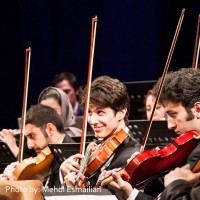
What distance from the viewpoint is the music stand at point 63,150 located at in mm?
3227

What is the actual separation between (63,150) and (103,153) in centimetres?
46

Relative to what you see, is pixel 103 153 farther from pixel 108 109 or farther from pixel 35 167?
pixel 35 167

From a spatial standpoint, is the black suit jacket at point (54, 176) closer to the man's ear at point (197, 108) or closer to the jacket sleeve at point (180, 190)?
the man's ear at point (197, 108)

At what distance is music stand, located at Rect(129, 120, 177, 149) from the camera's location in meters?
3.62

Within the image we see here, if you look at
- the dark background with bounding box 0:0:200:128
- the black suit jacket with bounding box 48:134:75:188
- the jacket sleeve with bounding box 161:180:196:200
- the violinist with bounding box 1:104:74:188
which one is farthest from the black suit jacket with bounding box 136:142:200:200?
the dark background with bounding box 0:0:200:128

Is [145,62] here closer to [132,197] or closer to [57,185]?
[57,185]

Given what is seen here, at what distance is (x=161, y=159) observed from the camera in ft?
8.29

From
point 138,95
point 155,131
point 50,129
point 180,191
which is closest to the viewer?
point 180,191

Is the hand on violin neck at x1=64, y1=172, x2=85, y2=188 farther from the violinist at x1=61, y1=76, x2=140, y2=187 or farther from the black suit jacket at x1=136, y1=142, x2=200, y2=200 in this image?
the black suit jacket at x1=136, y1=142, x2=200, y2=200

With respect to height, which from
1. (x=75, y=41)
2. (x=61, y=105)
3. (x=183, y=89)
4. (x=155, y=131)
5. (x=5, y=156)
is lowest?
(x=5, y=156)

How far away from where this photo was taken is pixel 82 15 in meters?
6.59

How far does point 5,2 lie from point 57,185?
3516mm

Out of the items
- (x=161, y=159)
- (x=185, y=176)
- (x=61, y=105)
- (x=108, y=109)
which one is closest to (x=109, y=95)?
(x=108, y=109)

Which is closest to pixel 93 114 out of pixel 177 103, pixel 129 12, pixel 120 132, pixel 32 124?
pixel 120 132
